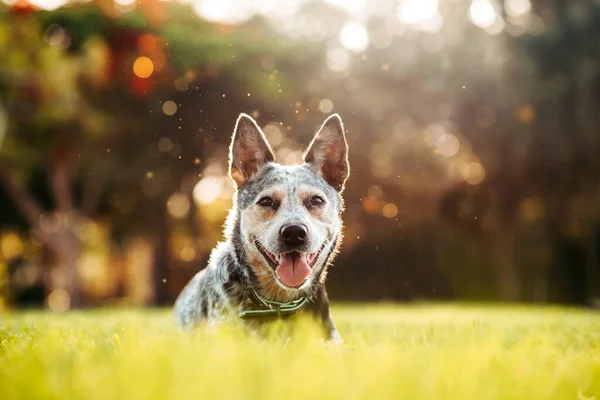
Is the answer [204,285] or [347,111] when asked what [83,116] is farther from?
[204,285]

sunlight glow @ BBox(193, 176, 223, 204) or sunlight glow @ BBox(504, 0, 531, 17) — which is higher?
sunlight glow @ BBox(504, 0, 531, 17)

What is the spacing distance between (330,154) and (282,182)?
26.5 inches

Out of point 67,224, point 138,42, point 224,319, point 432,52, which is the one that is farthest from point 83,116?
point 224,319

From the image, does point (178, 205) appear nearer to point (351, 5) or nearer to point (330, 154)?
point (351, 5)

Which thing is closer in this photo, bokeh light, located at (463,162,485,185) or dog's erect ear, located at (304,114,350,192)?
dog's erect ear, located at (304,114,350,192)

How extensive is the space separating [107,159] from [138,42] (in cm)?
542

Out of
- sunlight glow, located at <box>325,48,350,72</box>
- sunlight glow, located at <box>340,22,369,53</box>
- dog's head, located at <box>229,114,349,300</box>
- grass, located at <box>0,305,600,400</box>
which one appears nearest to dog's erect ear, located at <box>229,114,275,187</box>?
dog's head, located at <box>229,114,349,300</box>

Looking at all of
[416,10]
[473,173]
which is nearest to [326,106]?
[416,10]

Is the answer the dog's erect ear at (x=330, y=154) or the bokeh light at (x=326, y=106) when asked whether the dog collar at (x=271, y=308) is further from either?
the bokeh light at (x=326, y=106)

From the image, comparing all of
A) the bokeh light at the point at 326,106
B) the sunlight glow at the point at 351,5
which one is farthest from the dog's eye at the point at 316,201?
the sunlight glow at the point at 351,5

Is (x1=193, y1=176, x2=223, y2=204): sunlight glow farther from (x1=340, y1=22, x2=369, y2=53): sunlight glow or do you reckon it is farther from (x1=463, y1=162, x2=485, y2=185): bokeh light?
(x1=463, y1=162, x2=485, y2=185): bokeh light

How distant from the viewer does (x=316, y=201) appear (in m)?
5.00

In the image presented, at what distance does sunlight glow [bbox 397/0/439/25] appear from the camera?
→ 74.3 feet

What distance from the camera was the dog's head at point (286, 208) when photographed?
432 centimetres
